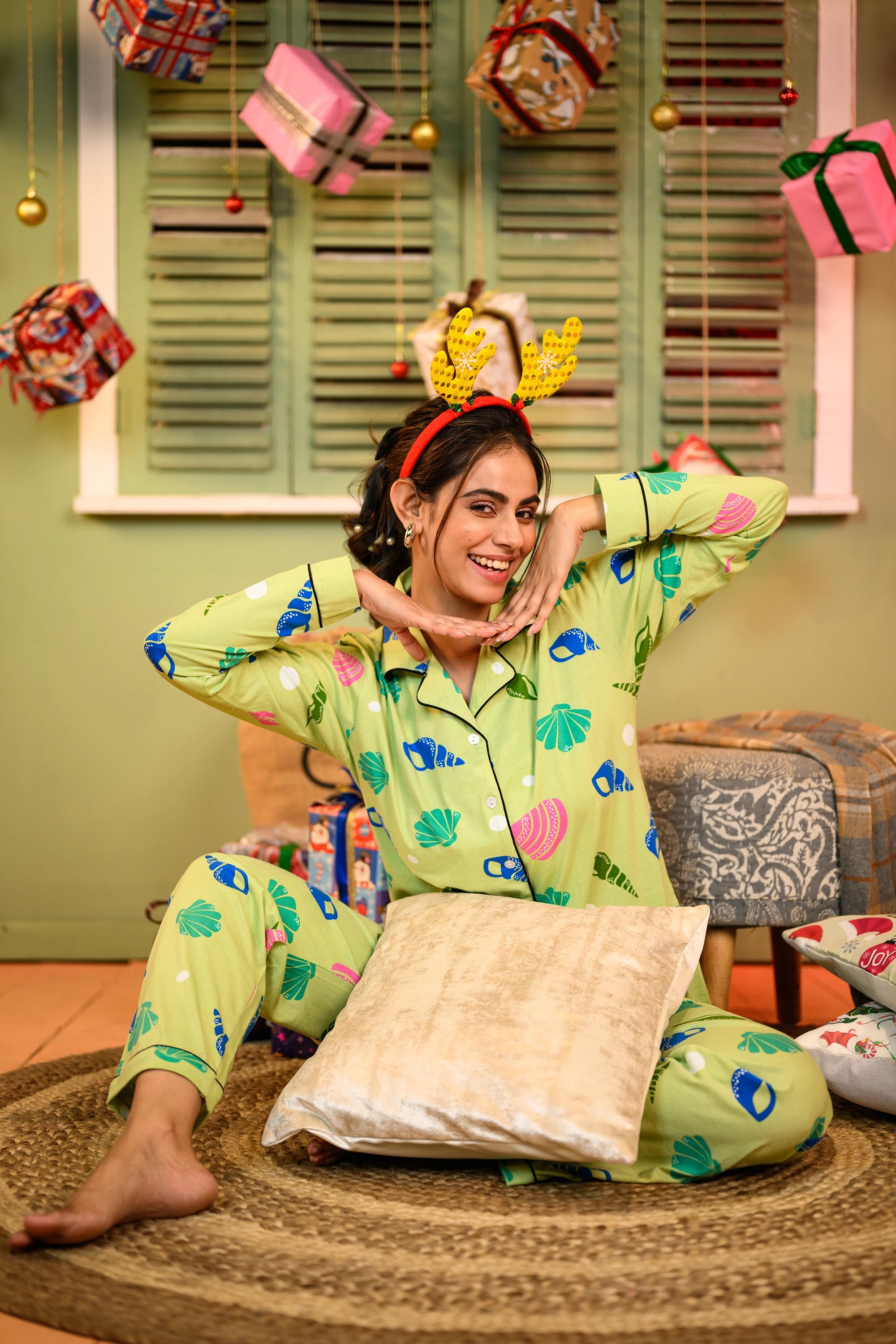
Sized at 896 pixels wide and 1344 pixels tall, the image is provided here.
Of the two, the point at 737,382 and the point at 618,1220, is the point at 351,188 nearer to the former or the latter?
the point at 737,382

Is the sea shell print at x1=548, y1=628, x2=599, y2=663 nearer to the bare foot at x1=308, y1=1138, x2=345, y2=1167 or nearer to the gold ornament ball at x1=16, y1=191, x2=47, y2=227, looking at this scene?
the bare foot at x1=308, y1=1138, x2=345, y2=1167

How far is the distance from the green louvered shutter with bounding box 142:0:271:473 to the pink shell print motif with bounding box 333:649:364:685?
1.23 metres

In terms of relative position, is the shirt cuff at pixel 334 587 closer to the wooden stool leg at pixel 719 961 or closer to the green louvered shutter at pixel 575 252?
the wooden stool leg at pixel 719 961

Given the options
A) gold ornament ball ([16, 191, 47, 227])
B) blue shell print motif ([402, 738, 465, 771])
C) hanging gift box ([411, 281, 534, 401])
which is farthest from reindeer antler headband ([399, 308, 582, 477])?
gold ornament ball ([16, 191, 47, 227])

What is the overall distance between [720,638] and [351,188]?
1.38 metres

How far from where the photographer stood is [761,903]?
1883 mm

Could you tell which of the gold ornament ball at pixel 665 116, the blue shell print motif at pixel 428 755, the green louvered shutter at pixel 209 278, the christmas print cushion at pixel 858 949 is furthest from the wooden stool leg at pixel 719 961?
the gold ornament ball at pixel 665 116

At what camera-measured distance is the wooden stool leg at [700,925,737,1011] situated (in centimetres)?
184

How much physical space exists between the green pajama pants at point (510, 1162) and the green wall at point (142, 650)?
137 cm

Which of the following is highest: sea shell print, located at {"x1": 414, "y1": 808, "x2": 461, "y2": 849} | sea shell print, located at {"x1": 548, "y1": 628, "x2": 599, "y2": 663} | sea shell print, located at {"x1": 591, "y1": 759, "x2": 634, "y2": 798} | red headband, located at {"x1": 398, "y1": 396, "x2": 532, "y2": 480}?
red headband, located at {"x1": 398, "y1": 396, "x2": 532, "y2": 480}

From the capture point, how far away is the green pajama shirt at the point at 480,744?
1363 millimetres

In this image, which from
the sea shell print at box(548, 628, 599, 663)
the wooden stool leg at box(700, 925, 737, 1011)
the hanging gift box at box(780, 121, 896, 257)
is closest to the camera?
the sea shell print at box(548, 628, 599, 663)

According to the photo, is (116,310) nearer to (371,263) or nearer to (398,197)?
(371,263)

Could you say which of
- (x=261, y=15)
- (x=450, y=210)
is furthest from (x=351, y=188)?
(x=261, y=15)
